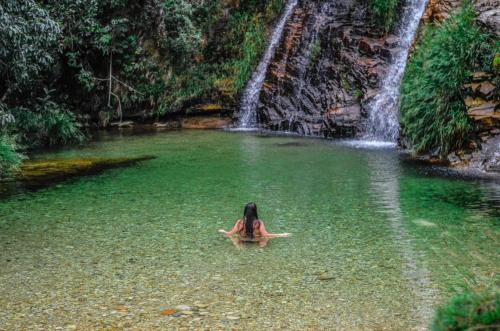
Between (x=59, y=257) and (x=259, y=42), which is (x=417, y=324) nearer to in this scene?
(x=59, y=257)

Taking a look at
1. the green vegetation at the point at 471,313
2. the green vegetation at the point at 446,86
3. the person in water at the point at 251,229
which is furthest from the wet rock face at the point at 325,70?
the green vegetation at the point at 471,313

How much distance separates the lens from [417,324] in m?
4.26

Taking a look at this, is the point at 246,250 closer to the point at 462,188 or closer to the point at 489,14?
the point at 462,188

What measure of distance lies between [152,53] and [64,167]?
10.3 metres

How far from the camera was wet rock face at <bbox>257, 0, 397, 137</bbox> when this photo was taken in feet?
57.8

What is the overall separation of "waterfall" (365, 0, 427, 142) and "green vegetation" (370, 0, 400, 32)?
0.29 meters

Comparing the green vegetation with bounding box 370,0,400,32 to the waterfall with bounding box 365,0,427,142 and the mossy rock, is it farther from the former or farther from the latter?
the mossy rock

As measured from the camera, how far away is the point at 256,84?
819 inches

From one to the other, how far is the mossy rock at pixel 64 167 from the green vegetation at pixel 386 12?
372 inches

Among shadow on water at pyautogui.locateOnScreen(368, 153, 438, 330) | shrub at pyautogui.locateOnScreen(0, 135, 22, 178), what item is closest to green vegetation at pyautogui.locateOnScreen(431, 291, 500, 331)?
shadow on water at pyautogui.locateOnScreen(368, 153, 438, 330)

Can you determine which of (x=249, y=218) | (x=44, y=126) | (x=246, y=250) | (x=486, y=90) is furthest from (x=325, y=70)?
(x=246, y=250)

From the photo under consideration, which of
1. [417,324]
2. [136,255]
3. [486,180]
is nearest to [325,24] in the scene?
[486,180]

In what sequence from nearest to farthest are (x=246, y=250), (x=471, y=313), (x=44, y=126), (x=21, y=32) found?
(x=471, y=313), (x=246, y=250), (x=21, y=32), (x=44, y=126)

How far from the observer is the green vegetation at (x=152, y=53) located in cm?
1939
